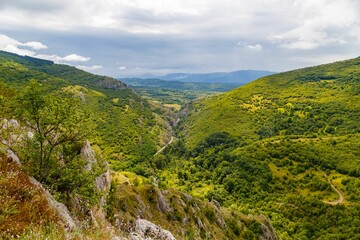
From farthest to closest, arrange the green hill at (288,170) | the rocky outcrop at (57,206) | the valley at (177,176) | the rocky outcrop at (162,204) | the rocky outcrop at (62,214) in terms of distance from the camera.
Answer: the green hill at (288,170), the rocky outcrop at (162,204), the valley at (177,176), the rocky outcrop at (57,206), the rocky outcrop at (62,214)

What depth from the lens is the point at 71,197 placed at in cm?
1834

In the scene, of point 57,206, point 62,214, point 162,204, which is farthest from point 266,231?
point 62,214

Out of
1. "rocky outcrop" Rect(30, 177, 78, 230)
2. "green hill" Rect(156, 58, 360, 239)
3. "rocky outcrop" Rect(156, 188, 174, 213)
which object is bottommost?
"green hill" Rect(156, 58, 360, 239)

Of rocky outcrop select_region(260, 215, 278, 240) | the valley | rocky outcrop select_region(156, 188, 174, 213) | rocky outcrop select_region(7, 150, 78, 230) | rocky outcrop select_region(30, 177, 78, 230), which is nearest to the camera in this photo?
rocky outcrop select_region(30, 177, 78, 230)

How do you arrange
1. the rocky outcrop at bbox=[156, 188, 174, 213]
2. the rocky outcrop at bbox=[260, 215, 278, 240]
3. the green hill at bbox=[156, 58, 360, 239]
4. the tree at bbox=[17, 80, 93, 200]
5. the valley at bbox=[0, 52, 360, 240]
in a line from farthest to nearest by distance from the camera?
the green hill at bbox=[156, 58, 360, 239]
the rocky outcrop at bbox=[260, 215, 278, 240]
the rocky outcrop at bbox=[156, 188, 174, 213]
the tree at bbox=[17, 80, 93, 200]
the valley at bbox=[0, 52, 360, 240]

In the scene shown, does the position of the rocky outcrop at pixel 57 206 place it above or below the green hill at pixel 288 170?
above

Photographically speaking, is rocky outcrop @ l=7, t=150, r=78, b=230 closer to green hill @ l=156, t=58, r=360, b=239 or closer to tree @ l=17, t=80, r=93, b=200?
tree @ l=17, t=80, r=93, b=200

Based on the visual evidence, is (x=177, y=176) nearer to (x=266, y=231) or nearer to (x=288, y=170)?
(x=288, y=170)

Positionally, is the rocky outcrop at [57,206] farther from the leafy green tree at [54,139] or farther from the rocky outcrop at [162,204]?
the rocky outcrop at [162,204]

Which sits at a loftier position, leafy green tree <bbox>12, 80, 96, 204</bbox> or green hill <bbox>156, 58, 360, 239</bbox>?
leafy green tree <bbox>12, 80, 96, 204</bbox>

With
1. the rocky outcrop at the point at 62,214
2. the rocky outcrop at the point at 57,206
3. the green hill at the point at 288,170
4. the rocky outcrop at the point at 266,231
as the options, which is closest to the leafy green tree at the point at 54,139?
the rocky outcrop at the point at 57,206

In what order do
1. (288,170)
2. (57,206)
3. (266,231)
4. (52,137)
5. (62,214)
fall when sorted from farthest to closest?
(288,170) < (266,231) < (52,137) < (57,206) < (62,214)

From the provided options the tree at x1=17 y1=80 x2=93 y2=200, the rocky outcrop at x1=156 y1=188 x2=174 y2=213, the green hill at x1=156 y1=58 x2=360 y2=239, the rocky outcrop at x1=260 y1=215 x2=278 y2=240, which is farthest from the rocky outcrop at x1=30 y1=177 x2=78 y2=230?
the green hill at x1=156 y1=58 x2=360 y2=239

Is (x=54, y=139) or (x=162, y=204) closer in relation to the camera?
(x=54, y=139)
